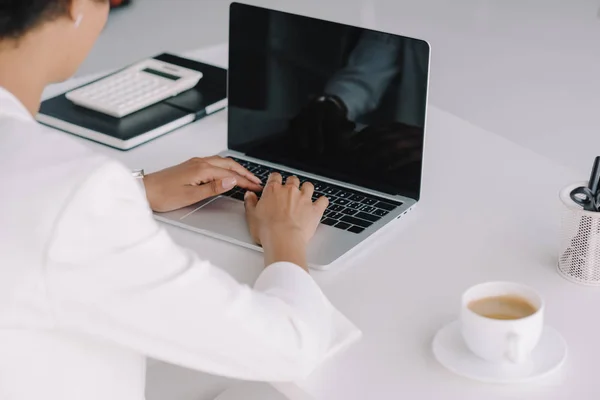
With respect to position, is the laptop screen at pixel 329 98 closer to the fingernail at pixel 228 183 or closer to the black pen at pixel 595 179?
the fingernail at pixel 228 183

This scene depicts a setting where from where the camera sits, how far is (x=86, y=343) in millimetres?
964

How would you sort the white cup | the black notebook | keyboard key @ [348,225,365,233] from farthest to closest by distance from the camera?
the black notebook, keyboard key @ [348,225,365,233], the white cup

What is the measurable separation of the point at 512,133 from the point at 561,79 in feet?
1.70

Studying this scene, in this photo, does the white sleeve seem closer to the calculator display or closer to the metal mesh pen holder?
the metal mesh pen holder

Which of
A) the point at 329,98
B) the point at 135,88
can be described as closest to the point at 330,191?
the point at 329,98

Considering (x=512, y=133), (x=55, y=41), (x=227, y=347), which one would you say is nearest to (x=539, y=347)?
(x=227, y=347)

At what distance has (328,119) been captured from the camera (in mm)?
1477

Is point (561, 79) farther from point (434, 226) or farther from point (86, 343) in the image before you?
point (86, 343)

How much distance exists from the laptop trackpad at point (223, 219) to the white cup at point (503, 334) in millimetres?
396

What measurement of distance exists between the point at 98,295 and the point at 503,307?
1.56 ft

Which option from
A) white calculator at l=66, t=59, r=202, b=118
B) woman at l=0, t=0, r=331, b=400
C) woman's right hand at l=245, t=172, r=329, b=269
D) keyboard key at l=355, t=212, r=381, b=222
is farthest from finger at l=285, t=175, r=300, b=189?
white calculator at l=66, t=59, r=202, b=118

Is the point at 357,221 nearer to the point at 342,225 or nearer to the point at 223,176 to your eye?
the point at 342,225

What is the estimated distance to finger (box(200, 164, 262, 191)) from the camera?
4.76ft

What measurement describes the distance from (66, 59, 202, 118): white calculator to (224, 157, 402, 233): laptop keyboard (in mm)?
356
